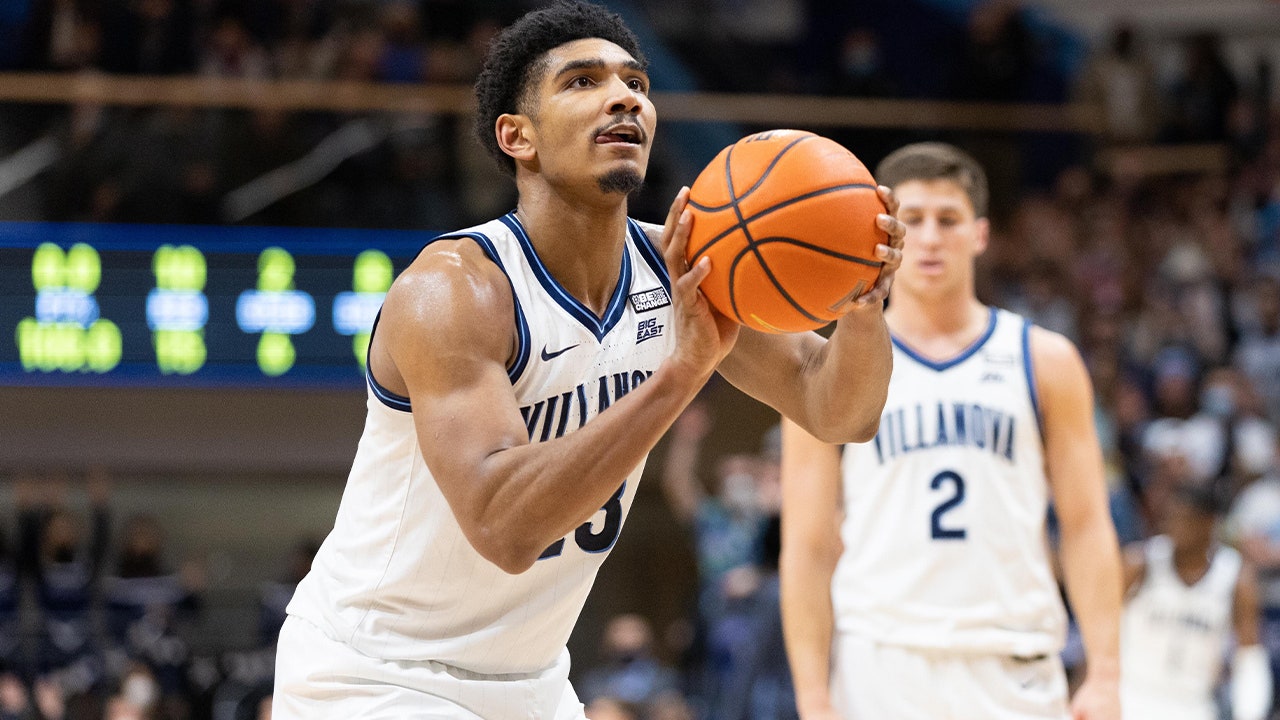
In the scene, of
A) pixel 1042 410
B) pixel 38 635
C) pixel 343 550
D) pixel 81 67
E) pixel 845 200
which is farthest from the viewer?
pixel 81 67

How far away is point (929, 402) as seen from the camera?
4.61 metres

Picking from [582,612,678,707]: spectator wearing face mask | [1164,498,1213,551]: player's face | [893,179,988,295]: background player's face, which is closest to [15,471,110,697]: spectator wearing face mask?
[582,612,678,707]: spectator wearing face mask

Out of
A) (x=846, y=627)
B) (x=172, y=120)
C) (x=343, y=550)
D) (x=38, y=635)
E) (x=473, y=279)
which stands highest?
(x=172, y=120)

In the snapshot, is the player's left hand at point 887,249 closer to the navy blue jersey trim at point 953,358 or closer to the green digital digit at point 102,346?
the navy blue jersey trim at point 953,358

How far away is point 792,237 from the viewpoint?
306 centimetres

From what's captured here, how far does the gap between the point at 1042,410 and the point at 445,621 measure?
2.09 m

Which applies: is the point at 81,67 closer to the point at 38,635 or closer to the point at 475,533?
the point at 38,635

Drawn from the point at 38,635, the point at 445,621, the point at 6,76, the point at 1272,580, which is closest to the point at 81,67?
the point at 6,76

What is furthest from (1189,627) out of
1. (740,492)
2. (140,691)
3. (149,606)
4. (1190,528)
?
(149,606)

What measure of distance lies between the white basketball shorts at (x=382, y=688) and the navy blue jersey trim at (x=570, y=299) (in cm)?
75

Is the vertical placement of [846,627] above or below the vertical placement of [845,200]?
below

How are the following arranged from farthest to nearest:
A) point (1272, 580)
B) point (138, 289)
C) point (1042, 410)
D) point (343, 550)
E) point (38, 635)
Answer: point (38, 635), point (138, 289), point (1272, 580), point (1042, 410), point (343, 550)

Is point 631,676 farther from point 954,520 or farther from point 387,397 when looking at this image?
point 387,397

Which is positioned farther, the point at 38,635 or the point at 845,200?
the point at 38,635
